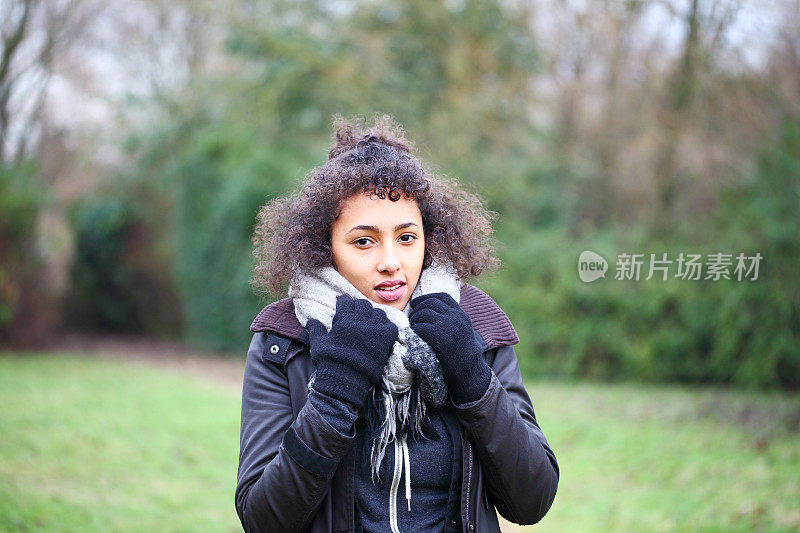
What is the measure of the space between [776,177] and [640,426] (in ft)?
10.3

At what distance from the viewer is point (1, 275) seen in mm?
11461

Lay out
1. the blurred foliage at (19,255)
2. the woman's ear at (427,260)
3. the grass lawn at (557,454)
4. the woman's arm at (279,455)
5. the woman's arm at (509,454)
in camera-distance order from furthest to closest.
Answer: the blurred foliage at (19,255)
the grass lawn at (557,454)
the woman's ear at (427,260)
the woman's arm at (509,454)
the woman's arm at (279,455)

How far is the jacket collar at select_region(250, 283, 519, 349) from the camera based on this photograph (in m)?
1.95

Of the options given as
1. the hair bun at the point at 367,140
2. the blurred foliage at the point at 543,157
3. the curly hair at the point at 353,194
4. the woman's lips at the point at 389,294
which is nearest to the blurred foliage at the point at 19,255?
the blurred foliage at the point at 543,157

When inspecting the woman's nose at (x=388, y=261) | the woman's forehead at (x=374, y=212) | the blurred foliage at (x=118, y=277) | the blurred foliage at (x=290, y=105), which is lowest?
the blurred foliage at (x=118, y=277)

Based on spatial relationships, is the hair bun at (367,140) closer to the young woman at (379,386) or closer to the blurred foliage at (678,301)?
the young woman at (379,386)

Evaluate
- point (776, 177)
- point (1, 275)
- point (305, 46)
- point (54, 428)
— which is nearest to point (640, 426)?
point (776, 177)

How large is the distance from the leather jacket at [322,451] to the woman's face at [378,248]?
23 centimetres

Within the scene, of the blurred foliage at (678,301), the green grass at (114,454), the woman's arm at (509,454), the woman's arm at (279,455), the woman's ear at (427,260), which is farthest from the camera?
the blurred foliage at (678,301)

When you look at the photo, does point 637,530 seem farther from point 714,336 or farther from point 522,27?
point 522,27

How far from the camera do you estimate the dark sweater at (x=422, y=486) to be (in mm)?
1858

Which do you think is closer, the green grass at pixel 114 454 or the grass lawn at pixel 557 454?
the green grass at pixel 114 454

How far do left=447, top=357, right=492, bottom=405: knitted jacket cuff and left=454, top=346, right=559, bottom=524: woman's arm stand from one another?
0.05 ft

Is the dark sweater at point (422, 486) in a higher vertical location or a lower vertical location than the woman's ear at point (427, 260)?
lower
